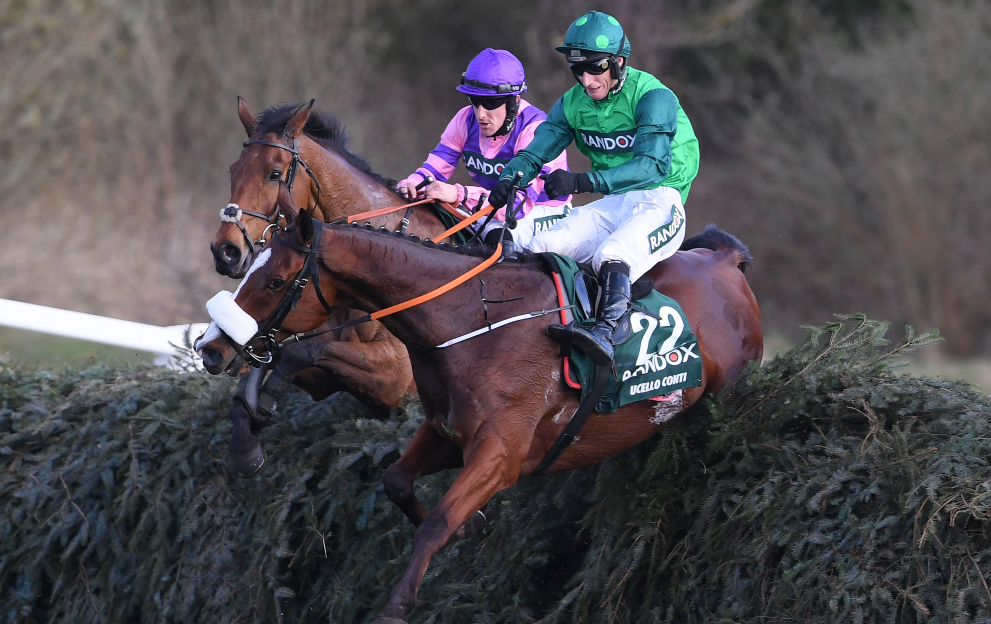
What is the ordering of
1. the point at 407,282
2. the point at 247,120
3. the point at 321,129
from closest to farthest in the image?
the point at 407,282
the point at 247,120
the point at 321,129

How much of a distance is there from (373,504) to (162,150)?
1139 centimetres

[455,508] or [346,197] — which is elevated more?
[346,197]

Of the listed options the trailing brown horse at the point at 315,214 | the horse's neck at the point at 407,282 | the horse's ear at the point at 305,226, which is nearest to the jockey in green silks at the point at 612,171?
the horse's neck at the point at 407,282

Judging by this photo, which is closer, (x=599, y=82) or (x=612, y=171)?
(x=612, y=171)

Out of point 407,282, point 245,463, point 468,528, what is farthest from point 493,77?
point 468,528

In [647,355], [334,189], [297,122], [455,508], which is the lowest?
[455,508]

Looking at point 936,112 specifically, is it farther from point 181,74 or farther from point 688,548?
point 688,548

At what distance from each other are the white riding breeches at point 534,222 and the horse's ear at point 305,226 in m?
1.04

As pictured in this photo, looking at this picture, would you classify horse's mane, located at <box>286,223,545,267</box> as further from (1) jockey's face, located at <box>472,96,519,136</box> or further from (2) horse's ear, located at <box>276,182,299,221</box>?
(1) jockey's face, located at <box>472,96,519,136</box>

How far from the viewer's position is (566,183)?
414cm

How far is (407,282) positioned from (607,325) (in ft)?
2.52

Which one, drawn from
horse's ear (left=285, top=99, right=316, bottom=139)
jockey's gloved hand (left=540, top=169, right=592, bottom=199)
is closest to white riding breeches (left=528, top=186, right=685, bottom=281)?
jockey's gloved hand (left=540, top=169, right=592, bottom=199)

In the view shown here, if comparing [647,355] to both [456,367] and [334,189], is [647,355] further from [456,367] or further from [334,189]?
[334,189]

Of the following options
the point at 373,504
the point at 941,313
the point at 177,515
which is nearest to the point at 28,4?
the point at 177,515
